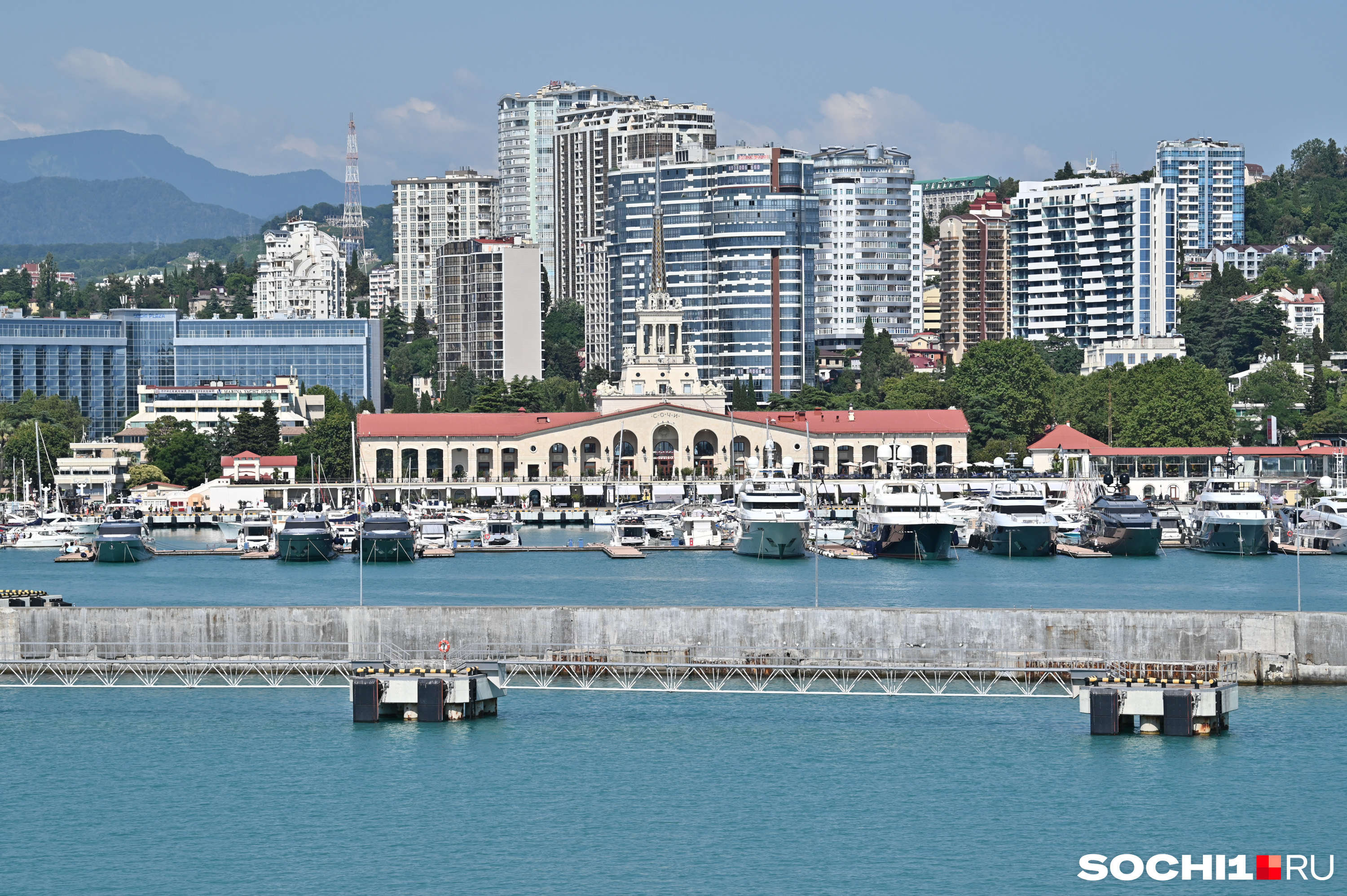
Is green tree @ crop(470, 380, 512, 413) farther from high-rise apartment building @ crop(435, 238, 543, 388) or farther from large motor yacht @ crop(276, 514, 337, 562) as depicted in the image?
large motor yacht @ crop(276, 514, 337, 562)

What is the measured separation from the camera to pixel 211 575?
69.9m

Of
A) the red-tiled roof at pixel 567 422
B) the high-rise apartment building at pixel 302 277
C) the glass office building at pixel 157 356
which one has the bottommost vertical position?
the red-tiled roof at pixel 567 422

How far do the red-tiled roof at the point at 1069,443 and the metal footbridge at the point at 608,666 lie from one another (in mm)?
70998

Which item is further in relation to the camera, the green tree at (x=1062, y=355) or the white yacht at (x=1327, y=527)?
the green tree at (x=1062, y=355)

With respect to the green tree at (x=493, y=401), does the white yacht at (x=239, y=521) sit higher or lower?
lower

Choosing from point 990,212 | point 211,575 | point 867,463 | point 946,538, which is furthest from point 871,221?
point 211,575

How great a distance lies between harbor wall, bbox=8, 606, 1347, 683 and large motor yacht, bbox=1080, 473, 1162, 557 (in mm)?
36955

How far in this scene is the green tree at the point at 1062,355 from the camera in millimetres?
150375

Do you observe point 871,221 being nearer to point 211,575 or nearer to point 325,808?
point 211,575

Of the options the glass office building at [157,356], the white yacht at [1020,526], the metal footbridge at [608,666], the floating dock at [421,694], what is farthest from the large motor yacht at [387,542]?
the glass office building at [157,356]

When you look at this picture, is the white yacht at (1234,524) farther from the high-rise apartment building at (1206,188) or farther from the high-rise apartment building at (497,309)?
the high-rise apartment building at (1206,188)

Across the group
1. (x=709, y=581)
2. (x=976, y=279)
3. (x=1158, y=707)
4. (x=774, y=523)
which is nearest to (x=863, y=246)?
(x=976, y=279)

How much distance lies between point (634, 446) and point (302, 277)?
83185 mm

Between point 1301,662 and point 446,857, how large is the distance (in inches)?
749
